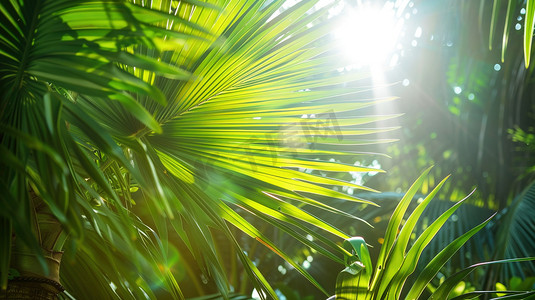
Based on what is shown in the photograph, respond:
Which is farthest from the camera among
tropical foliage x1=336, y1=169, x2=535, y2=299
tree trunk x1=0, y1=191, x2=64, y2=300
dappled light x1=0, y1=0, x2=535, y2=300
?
tropical foliage x1=336, y1=169, x2=535, y2=299

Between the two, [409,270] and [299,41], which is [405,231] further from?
[299,41]

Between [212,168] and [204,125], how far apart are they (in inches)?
2.9

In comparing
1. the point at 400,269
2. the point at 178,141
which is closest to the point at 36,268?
the point at 178,141

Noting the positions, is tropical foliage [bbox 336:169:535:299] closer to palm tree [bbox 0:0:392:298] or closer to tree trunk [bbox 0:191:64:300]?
palm tree [bbox 0:0:392:298]

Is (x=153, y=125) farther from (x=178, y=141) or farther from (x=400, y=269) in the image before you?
(x=400, y=269)

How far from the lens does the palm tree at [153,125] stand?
384 mm

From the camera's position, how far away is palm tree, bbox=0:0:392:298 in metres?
0.38

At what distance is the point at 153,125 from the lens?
1.22 feet

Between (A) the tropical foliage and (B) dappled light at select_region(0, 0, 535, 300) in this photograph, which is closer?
(B) dappled light at select_region(0, 0, 535, 300)

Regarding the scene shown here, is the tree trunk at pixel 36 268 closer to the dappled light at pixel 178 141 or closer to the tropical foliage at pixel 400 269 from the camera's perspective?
the dappled light at pixel 178 141

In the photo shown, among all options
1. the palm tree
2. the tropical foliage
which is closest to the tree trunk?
the palm tree

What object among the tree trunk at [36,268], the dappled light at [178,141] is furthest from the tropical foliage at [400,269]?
the tree trunk at [36,268]

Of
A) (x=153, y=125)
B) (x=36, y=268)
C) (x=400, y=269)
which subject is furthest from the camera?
(x=400, y=269)

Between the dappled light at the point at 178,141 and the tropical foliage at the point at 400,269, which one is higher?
the dappled light at the point at 178,141
